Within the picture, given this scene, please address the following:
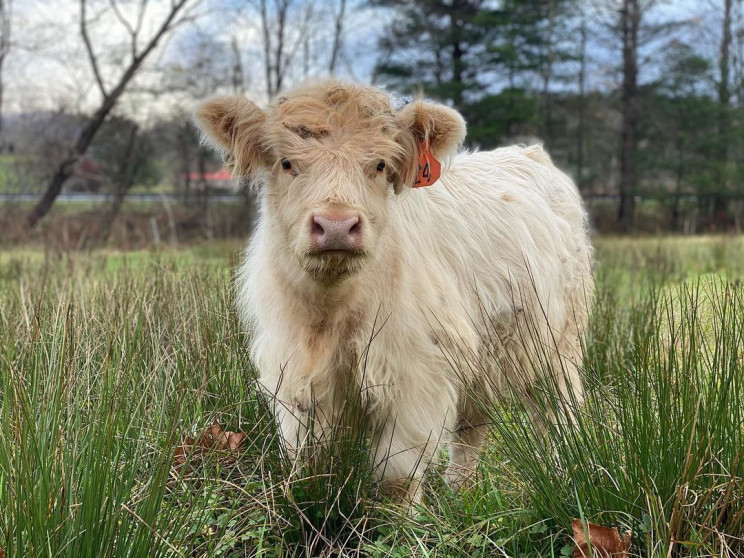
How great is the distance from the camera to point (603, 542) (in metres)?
1.97

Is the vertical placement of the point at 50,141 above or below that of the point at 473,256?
above

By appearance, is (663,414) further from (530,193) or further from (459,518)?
(530,193)

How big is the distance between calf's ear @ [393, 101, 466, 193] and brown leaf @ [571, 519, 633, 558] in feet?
5.45

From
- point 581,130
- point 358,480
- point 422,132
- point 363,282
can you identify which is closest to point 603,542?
point 358,480

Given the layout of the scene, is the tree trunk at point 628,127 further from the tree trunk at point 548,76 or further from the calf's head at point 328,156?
the calf's head at point 328,156

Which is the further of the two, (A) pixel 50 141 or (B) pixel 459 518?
(A) pixel 50 141

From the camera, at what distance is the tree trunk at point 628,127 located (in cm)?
2686

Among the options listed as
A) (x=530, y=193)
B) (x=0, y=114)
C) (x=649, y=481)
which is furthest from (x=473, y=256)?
(x=0, y=114)

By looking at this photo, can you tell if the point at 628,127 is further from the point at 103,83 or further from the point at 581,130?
the point at 103,83

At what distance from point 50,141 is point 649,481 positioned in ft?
76.7

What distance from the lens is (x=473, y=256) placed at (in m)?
3.45

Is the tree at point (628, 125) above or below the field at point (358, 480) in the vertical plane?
above

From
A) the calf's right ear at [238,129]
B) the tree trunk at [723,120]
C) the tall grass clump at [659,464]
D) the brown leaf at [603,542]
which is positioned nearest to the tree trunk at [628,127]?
the tree trunk at [723,120]

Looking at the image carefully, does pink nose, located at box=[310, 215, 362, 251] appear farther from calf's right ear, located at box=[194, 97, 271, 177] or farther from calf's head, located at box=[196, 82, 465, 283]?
calf's right ear, located at box=[194, 97, 271, 177]
